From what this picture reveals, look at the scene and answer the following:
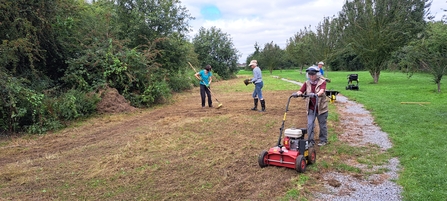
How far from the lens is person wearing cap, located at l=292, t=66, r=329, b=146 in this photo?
20.6 feet

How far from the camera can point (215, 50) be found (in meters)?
38.8

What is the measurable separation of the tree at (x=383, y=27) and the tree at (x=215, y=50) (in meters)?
17.2

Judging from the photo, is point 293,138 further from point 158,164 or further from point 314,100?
point 158,164

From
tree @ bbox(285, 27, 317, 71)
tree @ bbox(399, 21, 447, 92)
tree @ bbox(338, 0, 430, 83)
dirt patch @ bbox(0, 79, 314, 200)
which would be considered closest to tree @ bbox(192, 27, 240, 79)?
tree @ bbox(285, 27, 317, 71)

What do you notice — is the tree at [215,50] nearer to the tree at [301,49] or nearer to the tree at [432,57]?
the tree at [301,49]

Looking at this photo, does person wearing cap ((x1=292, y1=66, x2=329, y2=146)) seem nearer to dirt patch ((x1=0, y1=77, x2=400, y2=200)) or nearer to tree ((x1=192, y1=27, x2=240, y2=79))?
dirt patch ((x1=0, y1=77, x2=400, y2=200))

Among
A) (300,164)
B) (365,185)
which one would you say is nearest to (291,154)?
(300,164)

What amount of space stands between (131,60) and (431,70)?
1577 cm

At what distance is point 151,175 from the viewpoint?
5.36 m

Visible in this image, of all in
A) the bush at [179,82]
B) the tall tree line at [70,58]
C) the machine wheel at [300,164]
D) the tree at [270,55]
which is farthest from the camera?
the tree at [270,55]

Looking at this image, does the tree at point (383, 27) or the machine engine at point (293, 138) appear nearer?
the machine engine at point (293, 138)

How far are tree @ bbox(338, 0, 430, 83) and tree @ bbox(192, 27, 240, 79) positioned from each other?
17.2 m

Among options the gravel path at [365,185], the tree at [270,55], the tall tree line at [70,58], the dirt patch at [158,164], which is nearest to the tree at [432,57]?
the dirt patch at [158,164]

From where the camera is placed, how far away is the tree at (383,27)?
23672 mm
